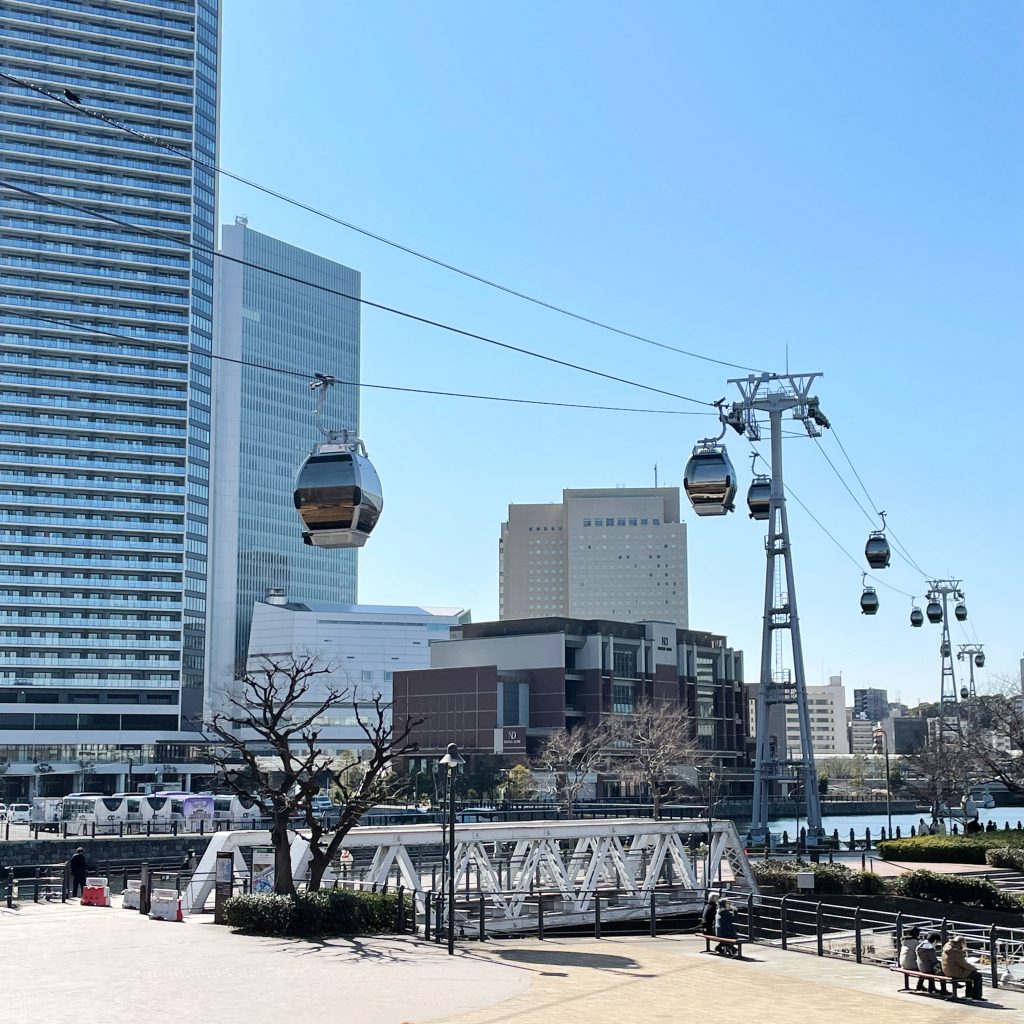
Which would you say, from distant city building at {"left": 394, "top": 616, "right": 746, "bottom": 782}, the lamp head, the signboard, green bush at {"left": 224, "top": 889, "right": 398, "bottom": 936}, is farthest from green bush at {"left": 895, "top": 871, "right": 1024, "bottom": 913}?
distant city building at {"left": 394, "top": 616, "right": 746, "bottom": 782}

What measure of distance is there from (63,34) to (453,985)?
150423mm

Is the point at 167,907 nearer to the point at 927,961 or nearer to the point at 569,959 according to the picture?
the point at 569,959

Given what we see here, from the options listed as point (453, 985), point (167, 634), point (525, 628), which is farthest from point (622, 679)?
point (453, 985)

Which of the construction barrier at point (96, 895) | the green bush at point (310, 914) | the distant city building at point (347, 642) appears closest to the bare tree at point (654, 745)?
the construction barrier at point (96, 895)

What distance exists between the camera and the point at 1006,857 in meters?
48.6

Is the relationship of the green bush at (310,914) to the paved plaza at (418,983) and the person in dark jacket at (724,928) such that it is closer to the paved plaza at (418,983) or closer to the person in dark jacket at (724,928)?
the paved plaza at (418,983)

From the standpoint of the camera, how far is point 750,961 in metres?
24.6

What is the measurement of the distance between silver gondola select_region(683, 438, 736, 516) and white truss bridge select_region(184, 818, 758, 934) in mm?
9225

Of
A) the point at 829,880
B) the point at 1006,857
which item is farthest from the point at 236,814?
the point at 829,880

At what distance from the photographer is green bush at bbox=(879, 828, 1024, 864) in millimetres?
51312

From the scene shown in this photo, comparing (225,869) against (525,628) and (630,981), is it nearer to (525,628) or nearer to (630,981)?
(630,981)

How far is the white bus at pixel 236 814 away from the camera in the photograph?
70.7 metres

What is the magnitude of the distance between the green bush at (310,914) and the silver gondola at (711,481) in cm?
1067

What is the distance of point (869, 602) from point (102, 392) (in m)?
118
